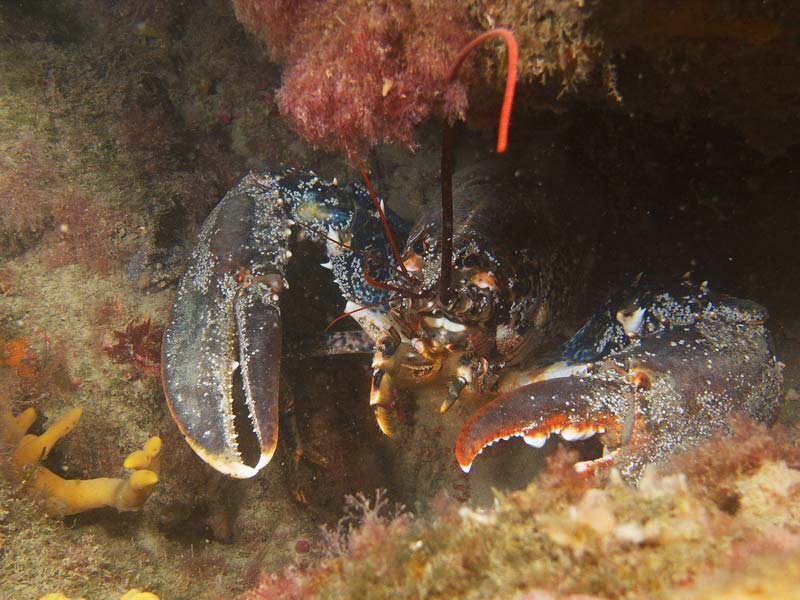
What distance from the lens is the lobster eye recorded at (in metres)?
2.76

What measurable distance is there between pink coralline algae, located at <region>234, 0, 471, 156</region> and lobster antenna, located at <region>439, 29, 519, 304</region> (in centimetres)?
20

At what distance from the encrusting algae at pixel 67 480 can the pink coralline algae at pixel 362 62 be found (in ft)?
7.09

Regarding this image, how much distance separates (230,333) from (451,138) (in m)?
1.84

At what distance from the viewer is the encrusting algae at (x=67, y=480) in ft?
8.25

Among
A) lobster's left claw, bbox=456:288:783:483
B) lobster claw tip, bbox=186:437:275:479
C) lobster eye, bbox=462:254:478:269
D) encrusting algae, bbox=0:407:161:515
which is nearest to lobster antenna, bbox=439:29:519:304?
lobster eye, bbox=462:254:478:269

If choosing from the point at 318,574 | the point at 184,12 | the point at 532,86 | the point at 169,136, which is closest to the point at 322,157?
the point at 169,136

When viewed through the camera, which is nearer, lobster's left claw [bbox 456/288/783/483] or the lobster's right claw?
lobster's left claw [bbox 456/288/783/483]

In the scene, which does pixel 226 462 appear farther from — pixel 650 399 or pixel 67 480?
pixel 650 399

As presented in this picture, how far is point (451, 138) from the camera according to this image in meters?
1.71

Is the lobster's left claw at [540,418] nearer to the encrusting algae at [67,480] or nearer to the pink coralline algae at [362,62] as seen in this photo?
the pink coralline algae at [362,62]

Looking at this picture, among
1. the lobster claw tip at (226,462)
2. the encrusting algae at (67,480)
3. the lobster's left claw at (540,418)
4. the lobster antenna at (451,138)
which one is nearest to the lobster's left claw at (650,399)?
the lobster's left claw at (540,418)

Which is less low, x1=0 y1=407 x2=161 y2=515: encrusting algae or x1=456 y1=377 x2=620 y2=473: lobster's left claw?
x1=456 y1=377 x2=620 y2=473: lobster's left claw

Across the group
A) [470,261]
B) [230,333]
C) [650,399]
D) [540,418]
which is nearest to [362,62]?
[470,261]

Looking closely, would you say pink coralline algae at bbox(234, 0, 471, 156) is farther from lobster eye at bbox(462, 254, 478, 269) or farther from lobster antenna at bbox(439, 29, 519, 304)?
lobster eye at bbox(462, 254, 478, 269)
